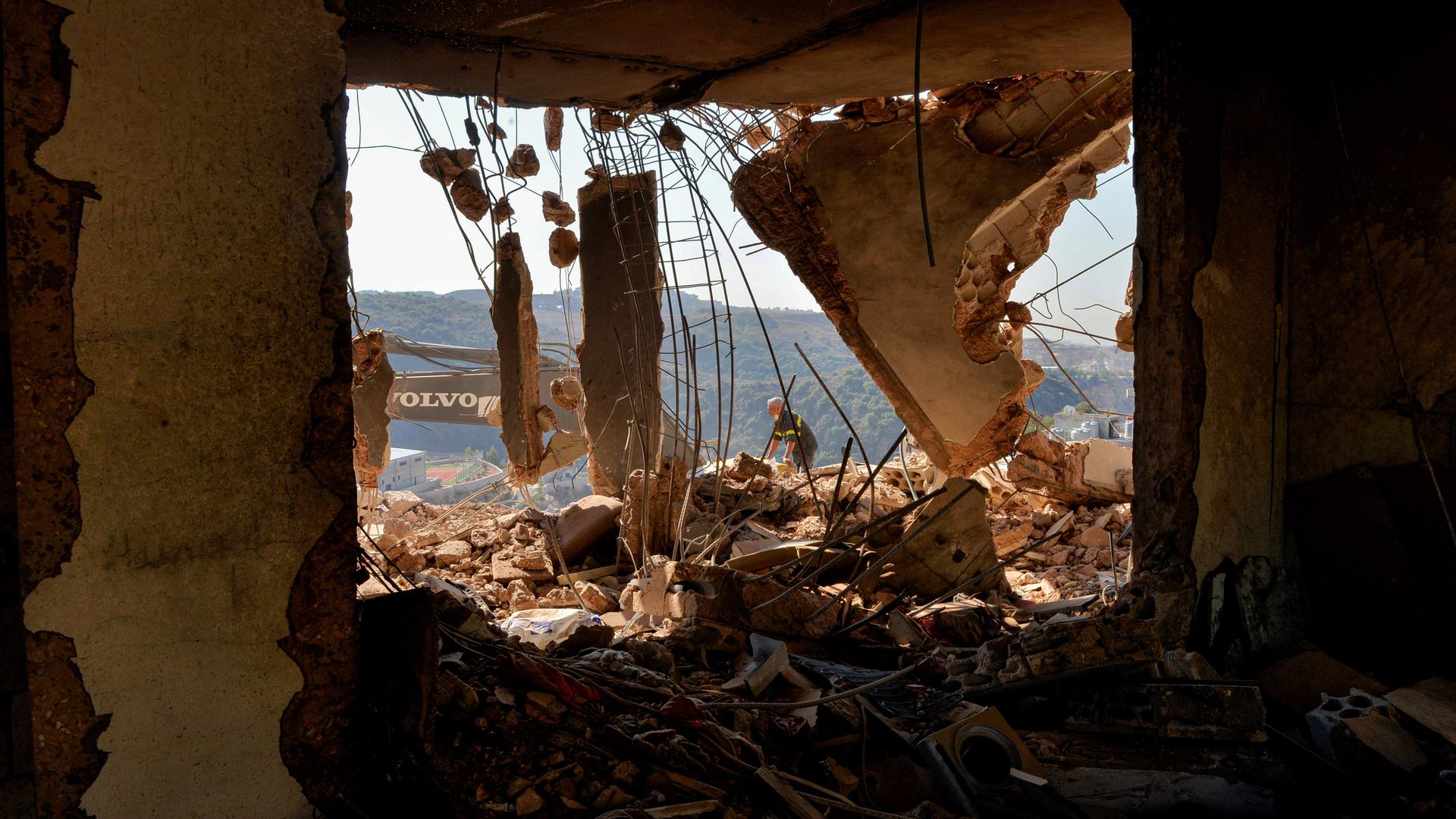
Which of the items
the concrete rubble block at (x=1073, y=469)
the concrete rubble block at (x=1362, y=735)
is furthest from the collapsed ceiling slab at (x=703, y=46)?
the concrete rubble block at (x=1073, y=469)

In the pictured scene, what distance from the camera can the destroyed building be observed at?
174cm

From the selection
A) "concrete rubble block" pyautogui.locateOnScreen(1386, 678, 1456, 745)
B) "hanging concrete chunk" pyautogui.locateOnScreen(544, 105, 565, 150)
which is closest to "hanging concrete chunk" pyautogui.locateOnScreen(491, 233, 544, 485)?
"hanging concrete chunk" pyautogui.locateOnScreen(544, 105, 565, 150)

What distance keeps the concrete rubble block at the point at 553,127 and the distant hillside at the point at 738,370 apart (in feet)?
3.92

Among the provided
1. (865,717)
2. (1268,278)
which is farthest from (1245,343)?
(865,717)

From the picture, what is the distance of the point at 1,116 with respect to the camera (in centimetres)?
163

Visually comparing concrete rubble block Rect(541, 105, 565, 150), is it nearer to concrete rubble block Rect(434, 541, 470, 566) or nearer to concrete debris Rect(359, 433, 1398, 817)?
concrete debris Rect(359, 433, 1398, 817)

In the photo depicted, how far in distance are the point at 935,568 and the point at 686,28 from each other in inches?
132

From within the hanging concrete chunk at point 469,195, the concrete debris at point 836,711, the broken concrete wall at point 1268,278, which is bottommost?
the concrete debris at point 836,711

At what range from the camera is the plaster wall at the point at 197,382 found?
172 cm

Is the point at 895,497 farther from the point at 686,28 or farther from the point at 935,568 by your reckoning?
the point at 686,28

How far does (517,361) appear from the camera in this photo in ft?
21.9

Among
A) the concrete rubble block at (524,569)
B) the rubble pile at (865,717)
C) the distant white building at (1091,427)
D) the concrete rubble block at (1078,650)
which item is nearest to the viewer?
the rubble pile at (865,717)

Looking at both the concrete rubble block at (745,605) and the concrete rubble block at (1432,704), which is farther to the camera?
the concrete rubble block at (745,605)

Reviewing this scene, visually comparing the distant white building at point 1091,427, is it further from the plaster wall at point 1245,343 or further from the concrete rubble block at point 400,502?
the concrete rubble block at point 400,502
